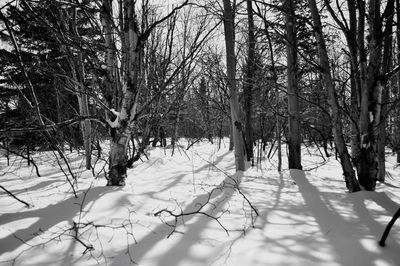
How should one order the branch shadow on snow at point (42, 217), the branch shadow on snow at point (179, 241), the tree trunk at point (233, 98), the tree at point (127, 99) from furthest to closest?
the tree trunk at point (233, 98) → the tree at point (127, 99) → the branch shadow on snow at point (42, 217) → the branch shadow on snow at point (179, 241)

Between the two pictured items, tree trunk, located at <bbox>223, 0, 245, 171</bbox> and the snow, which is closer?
the snow

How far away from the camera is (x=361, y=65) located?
4.00m

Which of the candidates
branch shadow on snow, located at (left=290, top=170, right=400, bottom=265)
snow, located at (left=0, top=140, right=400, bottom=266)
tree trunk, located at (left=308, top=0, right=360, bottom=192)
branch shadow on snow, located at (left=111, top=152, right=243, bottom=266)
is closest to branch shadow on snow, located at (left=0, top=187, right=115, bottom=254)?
snow, located at (left=0, top=140, right=400, bottom=266)

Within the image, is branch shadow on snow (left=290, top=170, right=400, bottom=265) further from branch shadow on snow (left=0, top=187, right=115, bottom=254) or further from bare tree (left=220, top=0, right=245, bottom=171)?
branch shadow on snow (left=0, top=187, right=115, bottom=254)

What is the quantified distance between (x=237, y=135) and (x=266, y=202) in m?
2.49

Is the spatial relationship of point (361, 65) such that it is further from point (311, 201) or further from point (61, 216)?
point (61, 216)

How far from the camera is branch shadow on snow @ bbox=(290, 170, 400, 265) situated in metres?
2.00

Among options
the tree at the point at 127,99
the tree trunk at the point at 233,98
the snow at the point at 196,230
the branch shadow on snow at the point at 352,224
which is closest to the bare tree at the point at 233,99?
the tree trunk at the point at 233,98

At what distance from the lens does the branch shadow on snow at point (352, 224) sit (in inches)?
78.6

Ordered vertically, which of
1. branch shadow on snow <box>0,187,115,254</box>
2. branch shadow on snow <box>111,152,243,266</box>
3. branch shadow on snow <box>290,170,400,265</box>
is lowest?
branch shadow on snow <box>290,170,400,265</box>

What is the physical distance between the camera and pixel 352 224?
2637 millimetres

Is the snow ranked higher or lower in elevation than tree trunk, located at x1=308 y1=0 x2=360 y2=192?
lower

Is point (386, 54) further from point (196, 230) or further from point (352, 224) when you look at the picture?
point (196, 230)

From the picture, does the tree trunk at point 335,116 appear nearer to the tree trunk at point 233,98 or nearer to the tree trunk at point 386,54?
the tree trunk at point 386,54
